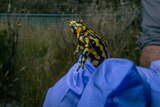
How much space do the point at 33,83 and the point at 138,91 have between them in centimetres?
319

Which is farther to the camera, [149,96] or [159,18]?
[159,18]

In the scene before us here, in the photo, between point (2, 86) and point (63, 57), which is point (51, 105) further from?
point (2, 86)

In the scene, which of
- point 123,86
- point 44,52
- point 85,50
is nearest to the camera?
point 123,86

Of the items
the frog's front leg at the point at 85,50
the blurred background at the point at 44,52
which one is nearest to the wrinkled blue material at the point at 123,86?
the frog's front leg at the point at 85,50

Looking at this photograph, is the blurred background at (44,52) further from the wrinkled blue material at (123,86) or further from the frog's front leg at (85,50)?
the wrinkled blue material at (123,86)

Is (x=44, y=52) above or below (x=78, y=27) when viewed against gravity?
below

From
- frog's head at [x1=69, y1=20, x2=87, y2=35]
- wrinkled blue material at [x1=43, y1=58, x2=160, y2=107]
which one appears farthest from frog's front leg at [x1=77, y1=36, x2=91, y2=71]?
wrinkled blue material at [x1=43, y1=58, x2=160, y2=107]

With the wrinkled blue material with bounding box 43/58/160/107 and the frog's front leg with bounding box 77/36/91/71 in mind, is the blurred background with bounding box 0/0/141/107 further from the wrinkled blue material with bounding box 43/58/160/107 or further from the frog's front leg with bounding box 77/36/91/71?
the wrinkled blue material with bounding box 43/58/160/107

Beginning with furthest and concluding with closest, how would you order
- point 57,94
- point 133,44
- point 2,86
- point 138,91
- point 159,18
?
1. point 2,86
2. point 133,44
3. point 159,18
4. point 57,94
5. point 138,91

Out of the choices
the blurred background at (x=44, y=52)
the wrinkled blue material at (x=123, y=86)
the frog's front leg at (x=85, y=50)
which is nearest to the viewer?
the wrinkled blue material at (x=123, y=86)

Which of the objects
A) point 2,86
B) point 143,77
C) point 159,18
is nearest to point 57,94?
point 143,77

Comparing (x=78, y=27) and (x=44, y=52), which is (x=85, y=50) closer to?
(x=78, y=27)

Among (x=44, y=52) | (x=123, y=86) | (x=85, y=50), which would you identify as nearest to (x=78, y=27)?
(x=85, y=50)

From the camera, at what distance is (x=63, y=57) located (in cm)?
468
